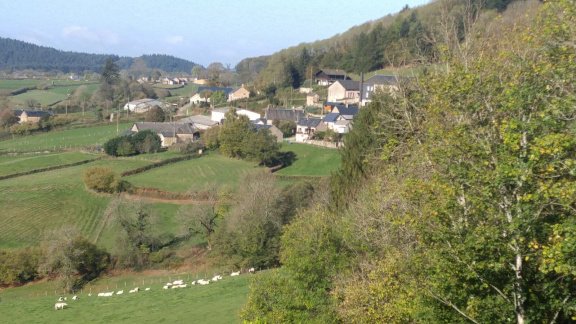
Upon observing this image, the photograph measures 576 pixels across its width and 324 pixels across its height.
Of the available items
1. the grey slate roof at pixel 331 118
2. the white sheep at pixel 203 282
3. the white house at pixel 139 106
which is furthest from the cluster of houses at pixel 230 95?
the white sheep at pixel 203 282

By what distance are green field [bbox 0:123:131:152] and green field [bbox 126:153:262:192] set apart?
19600mm

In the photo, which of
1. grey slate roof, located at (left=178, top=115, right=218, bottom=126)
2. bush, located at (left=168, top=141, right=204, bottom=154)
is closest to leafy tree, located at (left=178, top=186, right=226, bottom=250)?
bush, located at (left=168, top=141, right=204, bottom=154)

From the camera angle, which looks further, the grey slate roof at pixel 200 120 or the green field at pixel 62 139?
the grey slate roof at pixel 200 120

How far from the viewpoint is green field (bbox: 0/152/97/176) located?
56669 mm

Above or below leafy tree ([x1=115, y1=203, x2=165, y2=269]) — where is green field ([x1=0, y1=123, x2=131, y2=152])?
above

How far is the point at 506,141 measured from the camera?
7.05m

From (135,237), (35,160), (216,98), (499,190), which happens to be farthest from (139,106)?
(499,190)

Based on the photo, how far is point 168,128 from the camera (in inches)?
2972

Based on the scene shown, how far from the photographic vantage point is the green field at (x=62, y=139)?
71000mm

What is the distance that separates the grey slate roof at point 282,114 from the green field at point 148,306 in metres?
52.6

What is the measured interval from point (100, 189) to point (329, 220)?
115 feet

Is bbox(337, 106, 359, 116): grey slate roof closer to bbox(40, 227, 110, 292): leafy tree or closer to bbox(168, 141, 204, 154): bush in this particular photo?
bbox(168, 141, 204, 154): bush

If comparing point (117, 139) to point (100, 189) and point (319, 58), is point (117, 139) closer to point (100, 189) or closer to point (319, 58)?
point (100, 189)

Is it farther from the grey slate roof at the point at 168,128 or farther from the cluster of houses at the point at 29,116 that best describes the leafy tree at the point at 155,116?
the cluster of houses at the point at 29,116
